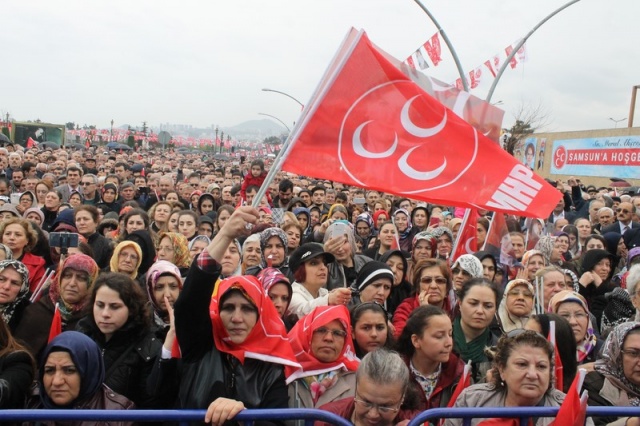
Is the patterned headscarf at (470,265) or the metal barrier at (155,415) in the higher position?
the patterned headscarf at (470,265)

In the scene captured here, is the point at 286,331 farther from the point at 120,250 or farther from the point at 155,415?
the point at 120,250

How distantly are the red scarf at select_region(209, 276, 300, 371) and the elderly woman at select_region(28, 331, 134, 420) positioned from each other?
60 cm

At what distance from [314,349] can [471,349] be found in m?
1.16

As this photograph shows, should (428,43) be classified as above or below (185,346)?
above

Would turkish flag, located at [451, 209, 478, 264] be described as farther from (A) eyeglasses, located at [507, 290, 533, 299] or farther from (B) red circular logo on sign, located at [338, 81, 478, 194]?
(B) red circular logo on sign, located at [338, 81, 478, 194]

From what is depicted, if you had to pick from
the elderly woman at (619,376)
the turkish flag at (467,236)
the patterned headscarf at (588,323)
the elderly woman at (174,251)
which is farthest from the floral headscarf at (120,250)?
the elderly woman at (619,376)

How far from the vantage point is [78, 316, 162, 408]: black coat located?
319cm

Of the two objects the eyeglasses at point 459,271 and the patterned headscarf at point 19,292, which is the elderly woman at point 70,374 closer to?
the patterned headscarf at point 19,292

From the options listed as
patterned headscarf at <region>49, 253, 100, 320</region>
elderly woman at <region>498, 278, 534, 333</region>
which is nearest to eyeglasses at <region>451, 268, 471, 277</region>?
elderly woman at <region>498, 278, 534, 333</region>

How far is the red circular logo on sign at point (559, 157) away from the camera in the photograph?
1331 inches

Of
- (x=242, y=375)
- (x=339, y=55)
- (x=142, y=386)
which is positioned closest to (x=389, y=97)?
(x=339, y=55)

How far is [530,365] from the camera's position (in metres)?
3.02

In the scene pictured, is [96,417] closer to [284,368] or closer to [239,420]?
[239,420]

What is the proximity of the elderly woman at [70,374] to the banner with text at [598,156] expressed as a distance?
2803cm
